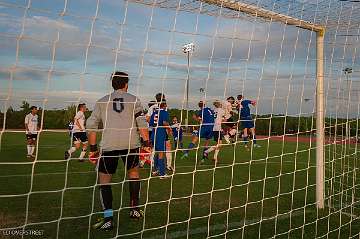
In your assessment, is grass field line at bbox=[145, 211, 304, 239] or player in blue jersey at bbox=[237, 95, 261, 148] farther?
player in blue jersey at bbox=[237, 95, 261, 148]

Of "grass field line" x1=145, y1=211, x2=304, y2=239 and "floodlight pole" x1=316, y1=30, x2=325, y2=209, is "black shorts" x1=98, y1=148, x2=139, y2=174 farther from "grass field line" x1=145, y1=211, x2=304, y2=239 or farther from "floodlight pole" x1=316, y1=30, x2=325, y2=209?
"floodlight pole" x1=316, y1=30, x2=325, y2=209

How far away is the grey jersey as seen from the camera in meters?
5.02

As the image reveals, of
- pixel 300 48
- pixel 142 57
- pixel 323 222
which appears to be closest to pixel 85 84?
pixel 142 57

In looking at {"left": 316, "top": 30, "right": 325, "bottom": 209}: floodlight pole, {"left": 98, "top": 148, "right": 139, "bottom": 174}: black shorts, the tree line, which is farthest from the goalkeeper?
{"left": 316, "top": 30, "right": 325, "bottom": 209}: floodlight pole

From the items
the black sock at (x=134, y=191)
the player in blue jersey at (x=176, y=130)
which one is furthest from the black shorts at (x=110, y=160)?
the player in blue jersey at (x=176, y=130)

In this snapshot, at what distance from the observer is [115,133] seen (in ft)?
16.5

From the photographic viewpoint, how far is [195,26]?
177 inches

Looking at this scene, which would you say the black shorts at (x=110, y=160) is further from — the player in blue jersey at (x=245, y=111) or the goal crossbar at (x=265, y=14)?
the goal crossbar at (x=265, y=14)

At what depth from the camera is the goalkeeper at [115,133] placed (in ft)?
16.4

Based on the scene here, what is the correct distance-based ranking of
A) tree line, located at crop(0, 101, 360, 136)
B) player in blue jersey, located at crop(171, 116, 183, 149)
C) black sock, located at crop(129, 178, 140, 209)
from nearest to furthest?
tree line, located at crop(0, 101, 360, 136) → black sock, located at crop(129, 178, 140, 209) → player in blue jersey, located at crop(171, 116, 183, 149)

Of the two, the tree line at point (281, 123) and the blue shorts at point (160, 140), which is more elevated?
the tree line at point (281, 123)

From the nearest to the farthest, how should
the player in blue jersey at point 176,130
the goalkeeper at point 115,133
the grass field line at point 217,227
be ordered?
1. the grass field line at point 217,227
2. the goalkeeper at point 115,133
3. the player in blue jersey at point 176,130
